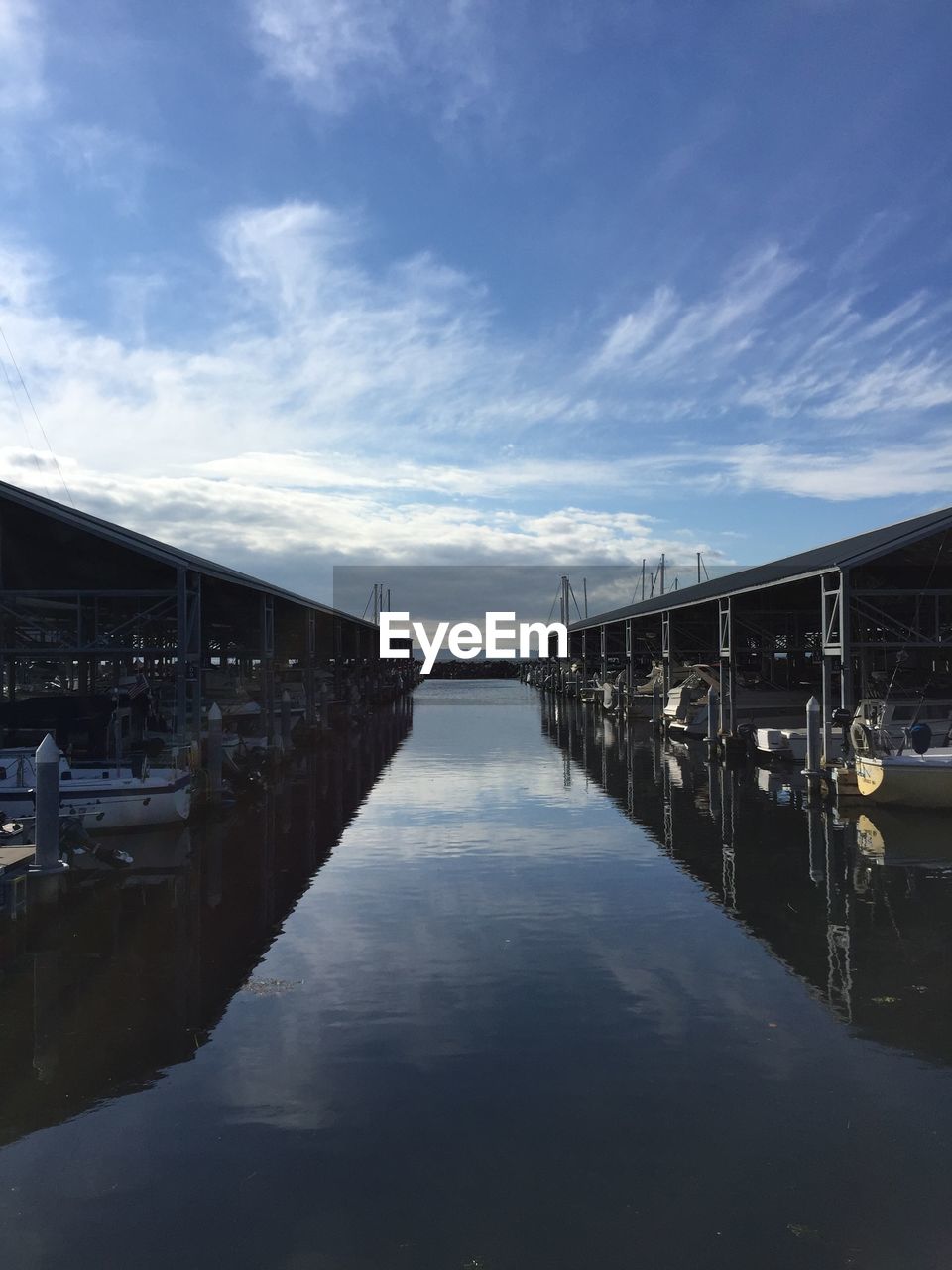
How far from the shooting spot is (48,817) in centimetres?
1469

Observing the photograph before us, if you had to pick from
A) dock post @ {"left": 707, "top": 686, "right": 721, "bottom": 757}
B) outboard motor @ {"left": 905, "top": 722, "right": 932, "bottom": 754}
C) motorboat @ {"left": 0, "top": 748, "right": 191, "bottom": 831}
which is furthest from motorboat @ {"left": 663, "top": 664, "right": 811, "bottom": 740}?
motorboat @ {"left": 0, "top": 748, "right": 191, "bottom": 831}

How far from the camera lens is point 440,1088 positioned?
313 inches

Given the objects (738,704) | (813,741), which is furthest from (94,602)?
(738,704)

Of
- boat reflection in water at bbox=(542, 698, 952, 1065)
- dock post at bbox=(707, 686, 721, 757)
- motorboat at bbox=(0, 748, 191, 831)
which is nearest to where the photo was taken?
boat reflection in water at bbox=(542, 698, 952, 1065)

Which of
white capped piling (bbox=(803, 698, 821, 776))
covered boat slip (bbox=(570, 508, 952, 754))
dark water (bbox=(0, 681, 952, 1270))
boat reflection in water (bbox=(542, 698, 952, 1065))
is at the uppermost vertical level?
covered boat slip (bbox=(570, 508, 952, 754))

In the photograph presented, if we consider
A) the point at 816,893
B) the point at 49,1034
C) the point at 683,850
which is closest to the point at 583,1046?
the point at 49,1034

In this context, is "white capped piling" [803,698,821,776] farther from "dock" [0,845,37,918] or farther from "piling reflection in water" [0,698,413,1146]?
"dock" [0,845,37,918]

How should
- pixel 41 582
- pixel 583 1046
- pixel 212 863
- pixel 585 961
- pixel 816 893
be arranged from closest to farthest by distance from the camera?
pixel 583 1046
pixel 585 961
pixel 816 893
pixel 212 863
pixel 41 582

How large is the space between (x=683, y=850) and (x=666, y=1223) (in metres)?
12.9

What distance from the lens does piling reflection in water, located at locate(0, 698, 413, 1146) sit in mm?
Answer: 8477

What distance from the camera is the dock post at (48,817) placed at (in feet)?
47.7

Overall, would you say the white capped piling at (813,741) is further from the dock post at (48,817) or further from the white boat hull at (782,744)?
the dock post at (48,817)

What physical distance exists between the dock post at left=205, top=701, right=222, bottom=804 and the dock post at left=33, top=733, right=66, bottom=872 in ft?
27.4

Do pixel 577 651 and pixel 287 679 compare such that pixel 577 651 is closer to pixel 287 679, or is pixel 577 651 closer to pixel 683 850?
pixel 287 679
